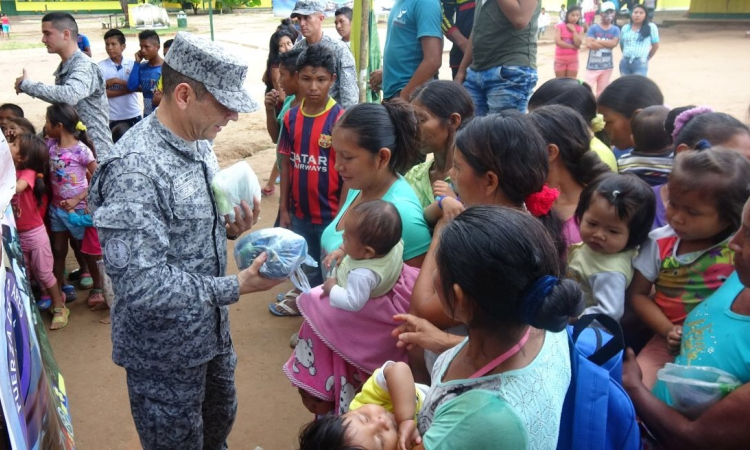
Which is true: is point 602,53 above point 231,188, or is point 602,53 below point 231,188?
above

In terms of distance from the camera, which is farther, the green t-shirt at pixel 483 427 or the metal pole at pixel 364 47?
the metal pole at pixel 364 47

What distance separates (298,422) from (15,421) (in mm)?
2140

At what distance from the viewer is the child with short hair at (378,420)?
1.83 m

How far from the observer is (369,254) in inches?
102

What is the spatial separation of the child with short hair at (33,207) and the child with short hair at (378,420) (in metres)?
3.35

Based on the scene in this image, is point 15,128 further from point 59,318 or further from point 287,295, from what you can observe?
point 287,295

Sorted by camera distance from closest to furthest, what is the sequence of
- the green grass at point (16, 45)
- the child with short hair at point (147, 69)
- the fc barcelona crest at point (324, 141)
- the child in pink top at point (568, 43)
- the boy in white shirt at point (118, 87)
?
the fc barcelona crest at point (324, 141) → the child with short hair at point (147, 69) → the boy in white shirt at point (118, 87) → the child in pink top at point (568, 43) → the green grass at point (16, 45)

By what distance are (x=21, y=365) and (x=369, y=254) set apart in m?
1.31

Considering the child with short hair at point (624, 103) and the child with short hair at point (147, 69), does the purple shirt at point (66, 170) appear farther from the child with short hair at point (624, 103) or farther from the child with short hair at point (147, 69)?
the child with short hair at point (624, 103)

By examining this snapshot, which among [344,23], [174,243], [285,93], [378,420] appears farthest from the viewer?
[344,23]

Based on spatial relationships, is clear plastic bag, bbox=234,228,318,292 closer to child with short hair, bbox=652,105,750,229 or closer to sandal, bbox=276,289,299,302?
child with short hair, bbox=652,105,750,229

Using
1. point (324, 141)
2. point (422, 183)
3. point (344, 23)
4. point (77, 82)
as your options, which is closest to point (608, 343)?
point (422, 183)

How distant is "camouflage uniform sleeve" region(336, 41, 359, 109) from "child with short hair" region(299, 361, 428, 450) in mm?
3162

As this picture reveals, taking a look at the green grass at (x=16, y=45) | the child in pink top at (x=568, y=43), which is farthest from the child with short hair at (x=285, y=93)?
the green grass at (x=16, y=45)
